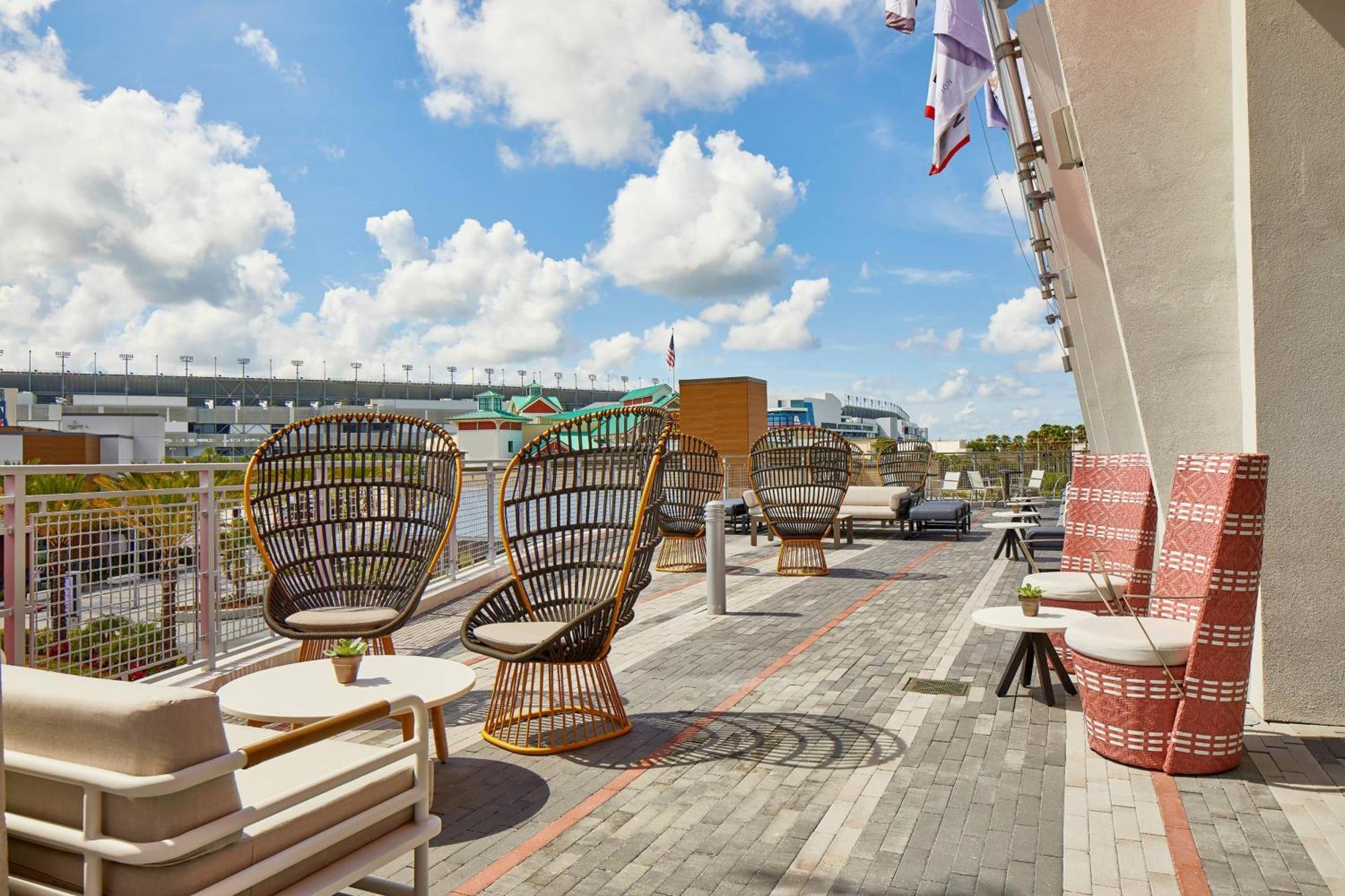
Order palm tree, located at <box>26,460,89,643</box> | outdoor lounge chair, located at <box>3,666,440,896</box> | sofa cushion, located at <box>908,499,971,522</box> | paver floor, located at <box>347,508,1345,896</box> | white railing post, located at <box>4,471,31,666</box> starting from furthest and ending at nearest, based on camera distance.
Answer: sofa cushion, located at <box>908,499,971,522</box>
palm tree, located at <box>26,460,89,643</box>
white railing post, located at <box>4,471,31,666</box>
paver floor, located at <box>347,508,1345,896</box>
outdoor lounge chair, located at <box>3,666,440,896</box>

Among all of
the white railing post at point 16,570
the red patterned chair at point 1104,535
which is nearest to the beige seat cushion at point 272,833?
the white railing post at point 16,570

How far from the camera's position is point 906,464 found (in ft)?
58.7

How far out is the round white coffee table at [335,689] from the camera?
3.32 metres

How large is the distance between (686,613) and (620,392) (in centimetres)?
10211

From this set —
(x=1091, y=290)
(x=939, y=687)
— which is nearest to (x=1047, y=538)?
(x=1091, y=290)

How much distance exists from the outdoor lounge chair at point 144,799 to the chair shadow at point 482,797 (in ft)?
4.00

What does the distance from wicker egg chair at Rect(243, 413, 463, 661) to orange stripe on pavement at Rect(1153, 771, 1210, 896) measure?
381 cm

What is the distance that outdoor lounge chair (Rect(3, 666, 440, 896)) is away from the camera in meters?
1.81

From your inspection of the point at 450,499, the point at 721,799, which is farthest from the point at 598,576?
the point at 721,799

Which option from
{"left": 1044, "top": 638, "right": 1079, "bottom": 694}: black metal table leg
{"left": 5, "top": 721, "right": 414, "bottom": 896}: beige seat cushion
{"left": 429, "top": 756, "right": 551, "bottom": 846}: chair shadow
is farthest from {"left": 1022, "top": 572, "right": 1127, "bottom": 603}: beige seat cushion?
{"left": 5, "top": 721, "right": 414, "bottom": 896}: beige seat cushion

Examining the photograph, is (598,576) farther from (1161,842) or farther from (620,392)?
(620,392)

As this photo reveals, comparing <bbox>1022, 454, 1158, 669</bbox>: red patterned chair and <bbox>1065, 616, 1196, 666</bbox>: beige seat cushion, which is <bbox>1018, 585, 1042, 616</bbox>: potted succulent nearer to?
<bbox>1022, 454, 1158, 669</bbox>: red patterned chair

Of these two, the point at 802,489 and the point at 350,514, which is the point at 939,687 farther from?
the point at 802,489

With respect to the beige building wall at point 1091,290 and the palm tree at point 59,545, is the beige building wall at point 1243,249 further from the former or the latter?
the palm tree at point 59,545
